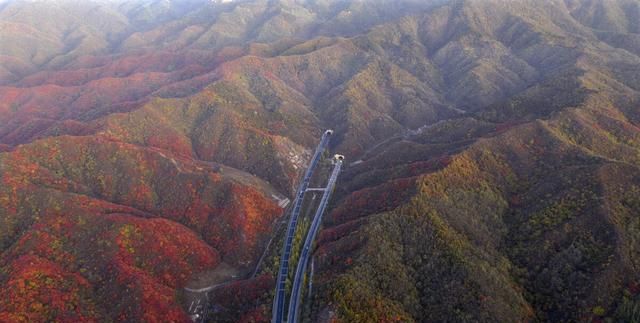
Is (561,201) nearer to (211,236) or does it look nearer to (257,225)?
(257,225)

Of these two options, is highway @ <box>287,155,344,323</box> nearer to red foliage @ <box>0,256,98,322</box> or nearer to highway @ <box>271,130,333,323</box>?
highway @ <box>271,130,333,323</box>

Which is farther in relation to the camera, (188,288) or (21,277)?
(188,288)

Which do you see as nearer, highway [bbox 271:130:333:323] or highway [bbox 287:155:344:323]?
highway [bbox 287:155:344:323]

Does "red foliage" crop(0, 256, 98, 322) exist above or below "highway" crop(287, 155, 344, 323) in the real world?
above

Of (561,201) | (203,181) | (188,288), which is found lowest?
(188,288)

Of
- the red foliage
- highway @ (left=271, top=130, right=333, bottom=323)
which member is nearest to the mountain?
the red foliage

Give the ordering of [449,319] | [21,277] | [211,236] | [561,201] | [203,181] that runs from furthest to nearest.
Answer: [203,181]
[211,236]
[561,201]
[21,277]
[449,319]

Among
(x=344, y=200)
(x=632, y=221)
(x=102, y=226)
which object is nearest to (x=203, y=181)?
(x=102, y=226)
